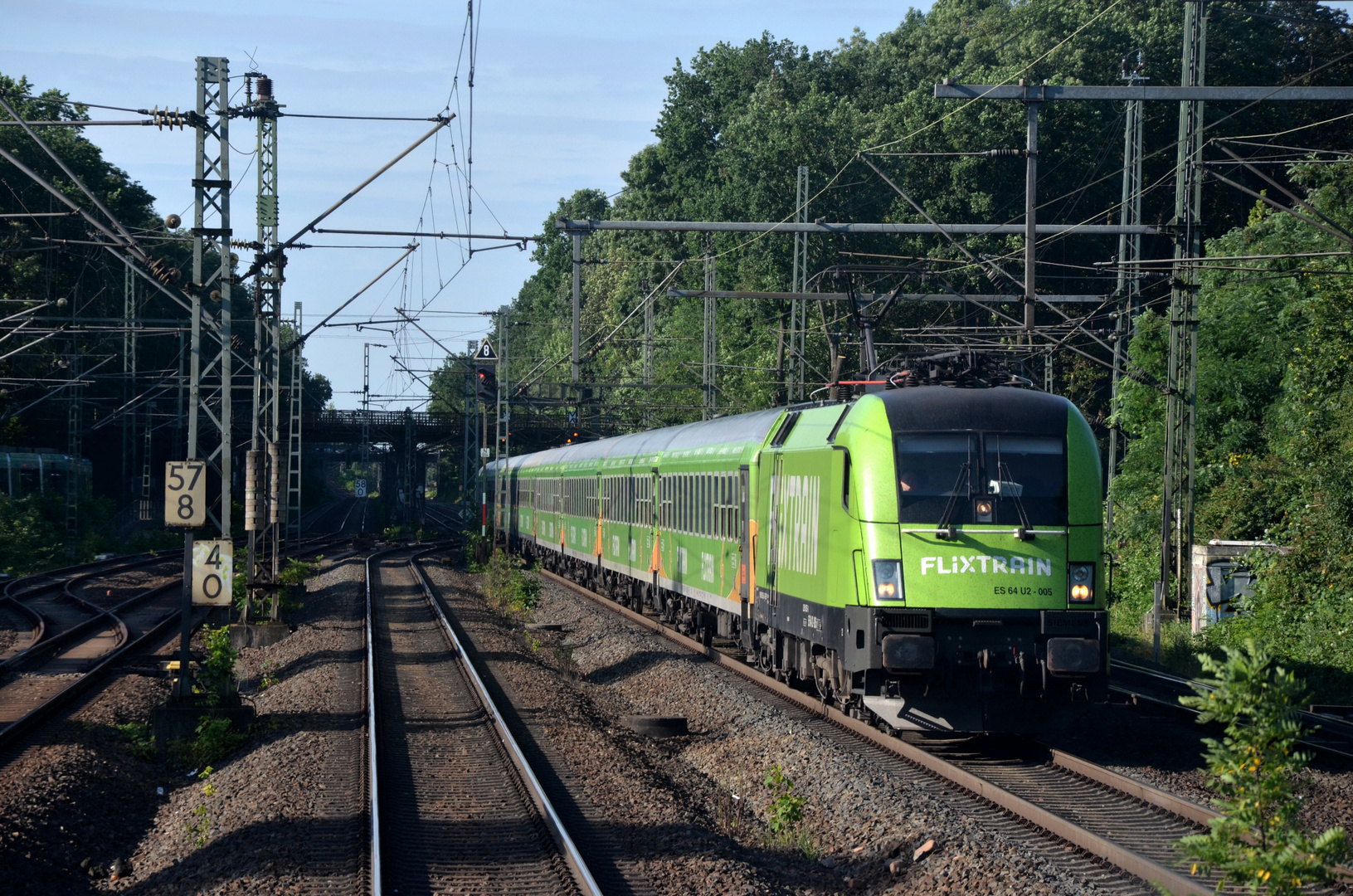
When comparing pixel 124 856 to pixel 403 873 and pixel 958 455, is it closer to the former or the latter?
pixel 403 873

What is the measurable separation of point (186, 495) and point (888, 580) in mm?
7575

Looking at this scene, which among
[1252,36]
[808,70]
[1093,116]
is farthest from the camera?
[808,70]

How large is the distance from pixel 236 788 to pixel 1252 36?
166 feet

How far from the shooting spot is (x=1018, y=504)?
11.0 metres

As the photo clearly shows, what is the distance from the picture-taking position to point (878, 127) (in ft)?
156

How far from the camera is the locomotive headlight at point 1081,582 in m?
10.9

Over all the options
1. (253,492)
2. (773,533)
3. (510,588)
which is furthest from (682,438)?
(510,588)

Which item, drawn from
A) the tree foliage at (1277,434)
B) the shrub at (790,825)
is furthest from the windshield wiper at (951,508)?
the tree foliage at (1277,434)

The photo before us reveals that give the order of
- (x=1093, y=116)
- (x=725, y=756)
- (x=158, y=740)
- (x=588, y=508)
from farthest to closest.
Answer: (x=1093, y=116) < (x=588, y=508) < (x=158, y=740) < (x=725, y=756)

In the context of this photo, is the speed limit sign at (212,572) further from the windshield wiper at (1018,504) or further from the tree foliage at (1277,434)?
the tree foliage at (1277,434)

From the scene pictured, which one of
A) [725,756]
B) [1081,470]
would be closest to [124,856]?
[725,756]

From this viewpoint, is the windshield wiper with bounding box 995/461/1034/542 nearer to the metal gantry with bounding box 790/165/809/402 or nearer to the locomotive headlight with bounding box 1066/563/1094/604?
the locomotive headlight with bounding box 1066/563/1094/604

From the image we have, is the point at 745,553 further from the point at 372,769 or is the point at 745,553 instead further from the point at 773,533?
the point at 372,769

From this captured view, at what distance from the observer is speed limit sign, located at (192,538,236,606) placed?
47.8ft
